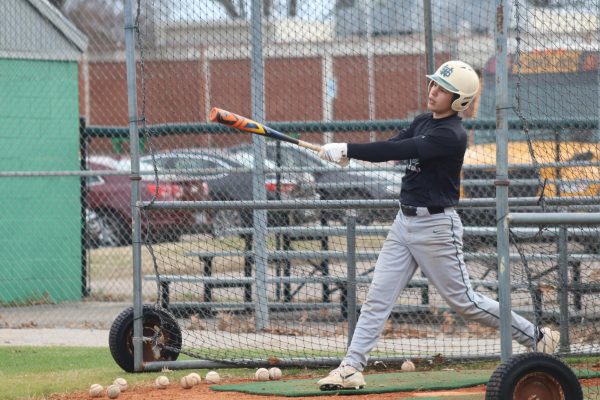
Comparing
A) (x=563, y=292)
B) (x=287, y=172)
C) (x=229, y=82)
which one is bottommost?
(x=563, y=292)

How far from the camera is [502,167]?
600cm

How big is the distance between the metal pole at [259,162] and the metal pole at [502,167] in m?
4.05

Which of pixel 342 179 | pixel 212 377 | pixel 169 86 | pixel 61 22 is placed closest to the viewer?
pixel 212 377

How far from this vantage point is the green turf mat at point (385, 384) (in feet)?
22.7

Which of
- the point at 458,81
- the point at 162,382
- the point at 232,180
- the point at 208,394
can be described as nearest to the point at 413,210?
the point at 458,81

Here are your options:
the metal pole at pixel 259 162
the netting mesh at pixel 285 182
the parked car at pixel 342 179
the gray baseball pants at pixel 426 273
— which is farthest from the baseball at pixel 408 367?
the parked car at pixel 342 179

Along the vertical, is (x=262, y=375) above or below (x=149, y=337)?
below

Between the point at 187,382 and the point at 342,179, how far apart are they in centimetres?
424

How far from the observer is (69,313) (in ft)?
38.8

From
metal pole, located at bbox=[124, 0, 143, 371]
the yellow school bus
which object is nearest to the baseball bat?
metal pole, located at bbox=[124, 0, 143, 371]

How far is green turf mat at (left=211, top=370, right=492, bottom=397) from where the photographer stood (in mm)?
6930

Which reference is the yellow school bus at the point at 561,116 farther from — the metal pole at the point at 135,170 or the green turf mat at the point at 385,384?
the metal pole at the point at 135,170

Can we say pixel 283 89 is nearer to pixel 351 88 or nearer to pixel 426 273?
pixel 351 88

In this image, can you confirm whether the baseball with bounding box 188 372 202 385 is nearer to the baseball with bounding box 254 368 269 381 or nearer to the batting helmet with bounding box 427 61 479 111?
the baseball with bounding box 254 368 269 381
